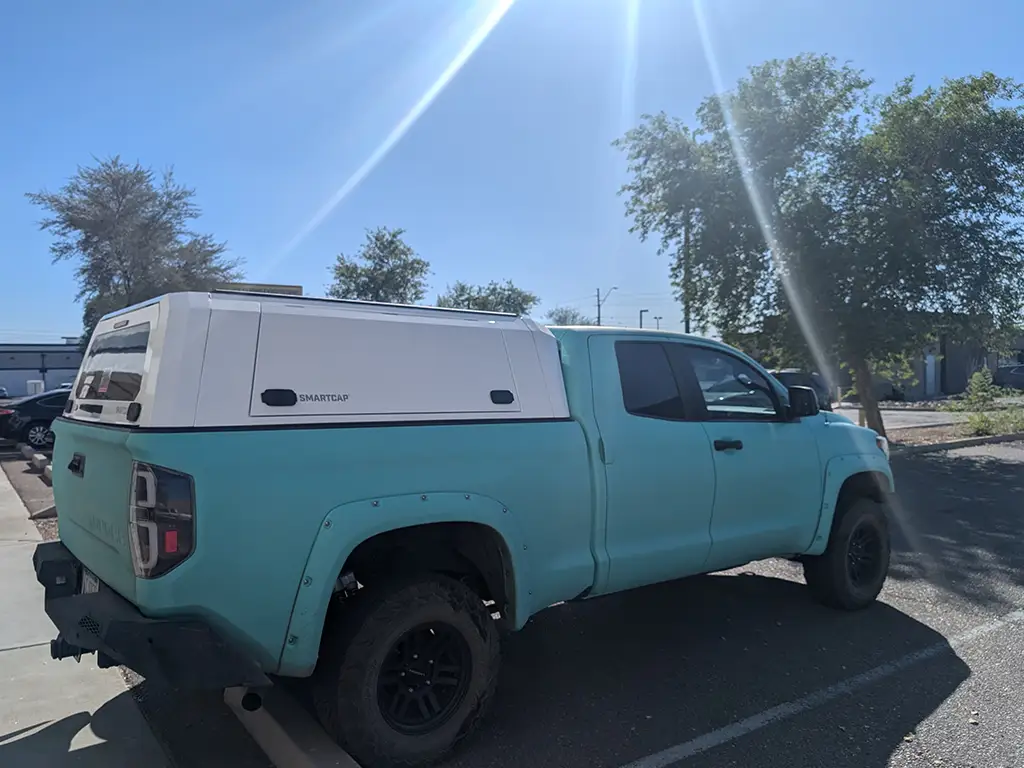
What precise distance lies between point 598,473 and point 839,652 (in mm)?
2178

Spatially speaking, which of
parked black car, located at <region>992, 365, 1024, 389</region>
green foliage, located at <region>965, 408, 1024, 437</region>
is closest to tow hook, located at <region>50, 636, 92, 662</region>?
green foliage, located at <region>965, 408, 1024, 437</region>

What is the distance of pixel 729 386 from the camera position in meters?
5.14

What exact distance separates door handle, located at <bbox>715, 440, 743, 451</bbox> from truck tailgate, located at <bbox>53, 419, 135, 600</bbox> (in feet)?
10.6

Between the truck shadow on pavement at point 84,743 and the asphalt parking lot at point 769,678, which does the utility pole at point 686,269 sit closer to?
the asphalt parking lot at point 769,678

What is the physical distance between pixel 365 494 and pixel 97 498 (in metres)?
1.19

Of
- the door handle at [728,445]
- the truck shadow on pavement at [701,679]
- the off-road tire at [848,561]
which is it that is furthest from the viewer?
the off-road tire at [848,561]

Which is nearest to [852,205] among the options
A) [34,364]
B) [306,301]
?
[306,301]

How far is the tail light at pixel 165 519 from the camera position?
112 inches

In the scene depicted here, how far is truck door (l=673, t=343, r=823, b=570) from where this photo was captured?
15.6 ft

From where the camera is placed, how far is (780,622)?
5457mm

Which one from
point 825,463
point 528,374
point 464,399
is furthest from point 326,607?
point 825,463

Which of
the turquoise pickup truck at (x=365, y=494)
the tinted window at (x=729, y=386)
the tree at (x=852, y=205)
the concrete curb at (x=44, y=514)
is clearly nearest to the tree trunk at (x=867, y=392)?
the tree at (x=852, y=205)

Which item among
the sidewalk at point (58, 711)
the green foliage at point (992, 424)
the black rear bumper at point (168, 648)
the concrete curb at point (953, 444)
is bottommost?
the sidewalk at point (58, 711)

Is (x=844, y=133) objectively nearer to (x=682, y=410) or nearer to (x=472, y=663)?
(x=682, y=410)
